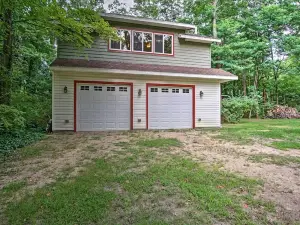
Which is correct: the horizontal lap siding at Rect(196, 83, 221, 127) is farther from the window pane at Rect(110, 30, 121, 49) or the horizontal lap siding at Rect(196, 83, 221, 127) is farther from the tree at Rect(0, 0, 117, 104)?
the tree at Rect(0, 0, 117, 104)

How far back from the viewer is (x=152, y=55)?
406 inches

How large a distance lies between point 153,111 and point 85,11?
→ 5119mm

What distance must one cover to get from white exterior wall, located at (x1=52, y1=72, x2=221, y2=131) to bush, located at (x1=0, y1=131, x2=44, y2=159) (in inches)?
59.5

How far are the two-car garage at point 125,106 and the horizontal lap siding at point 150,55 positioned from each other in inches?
51.3

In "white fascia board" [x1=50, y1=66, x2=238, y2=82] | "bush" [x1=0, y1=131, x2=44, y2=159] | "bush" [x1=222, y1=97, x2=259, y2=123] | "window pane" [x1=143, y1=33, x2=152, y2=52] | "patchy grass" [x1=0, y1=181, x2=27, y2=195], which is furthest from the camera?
"bush" [x1=222, y1=97, x2=259, y2=123]

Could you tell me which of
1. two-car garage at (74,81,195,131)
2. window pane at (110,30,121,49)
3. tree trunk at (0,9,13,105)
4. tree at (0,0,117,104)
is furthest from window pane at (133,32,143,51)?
tree trunk at (0,9,13,105)

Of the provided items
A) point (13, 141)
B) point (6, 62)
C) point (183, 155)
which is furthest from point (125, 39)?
point (183, 155)

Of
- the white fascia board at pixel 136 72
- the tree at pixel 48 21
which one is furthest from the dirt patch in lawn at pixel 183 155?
the tree at pixel 48 21

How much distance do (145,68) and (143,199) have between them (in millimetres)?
7200

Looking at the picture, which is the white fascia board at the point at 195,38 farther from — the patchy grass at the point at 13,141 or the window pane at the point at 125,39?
the patchy grass at the point at 13,141

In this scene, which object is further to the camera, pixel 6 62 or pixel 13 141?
pixel 6 62

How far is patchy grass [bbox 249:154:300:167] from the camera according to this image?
4.54 metres

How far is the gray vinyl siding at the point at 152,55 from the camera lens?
913cm

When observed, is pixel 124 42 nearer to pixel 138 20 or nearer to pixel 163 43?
pixel 138 20
